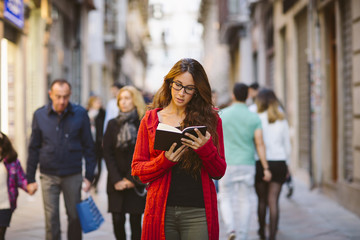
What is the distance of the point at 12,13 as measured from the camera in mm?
10875

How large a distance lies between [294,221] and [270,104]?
207 centimetres

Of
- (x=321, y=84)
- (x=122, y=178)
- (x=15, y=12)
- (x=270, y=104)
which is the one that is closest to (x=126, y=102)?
(x=122, y=178)

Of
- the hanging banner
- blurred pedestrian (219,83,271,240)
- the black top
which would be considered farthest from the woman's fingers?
the hanging banner

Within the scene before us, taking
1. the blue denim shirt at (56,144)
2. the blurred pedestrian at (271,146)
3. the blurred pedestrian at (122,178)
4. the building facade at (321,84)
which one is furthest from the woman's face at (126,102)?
the building facade at (321,84)

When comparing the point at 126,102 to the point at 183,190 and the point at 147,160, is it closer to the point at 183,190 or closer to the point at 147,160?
the point at 147,160

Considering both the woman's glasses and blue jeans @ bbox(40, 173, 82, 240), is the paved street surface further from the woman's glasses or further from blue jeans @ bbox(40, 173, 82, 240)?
the woman's glasses

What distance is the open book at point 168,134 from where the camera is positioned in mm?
3191

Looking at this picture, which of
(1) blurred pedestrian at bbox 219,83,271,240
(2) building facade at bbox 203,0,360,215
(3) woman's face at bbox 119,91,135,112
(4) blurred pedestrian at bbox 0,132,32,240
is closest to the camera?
(4) blurred pedestrian at bbox 0,132,32,240

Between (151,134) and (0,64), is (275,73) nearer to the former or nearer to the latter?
(0,64)

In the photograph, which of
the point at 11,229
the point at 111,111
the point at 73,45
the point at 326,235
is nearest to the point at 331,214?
the point at 326,235

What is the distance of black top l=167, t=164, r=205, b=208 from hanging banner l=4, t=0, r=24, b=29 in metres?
7.89

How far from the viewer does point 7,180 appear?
17.7ft

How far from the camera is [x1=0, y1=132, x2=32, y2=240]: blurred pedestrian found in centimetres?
528

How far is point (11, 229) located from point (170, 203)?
5.05 m
